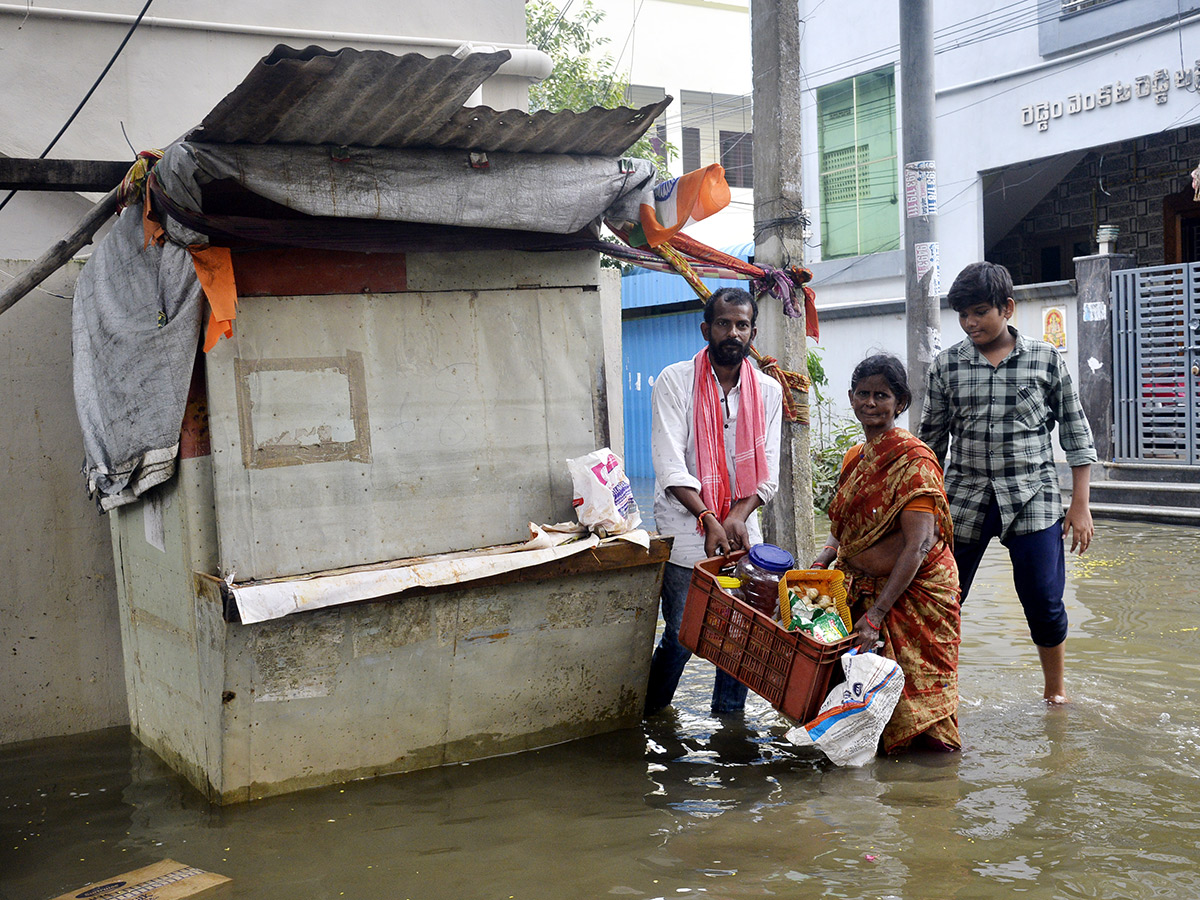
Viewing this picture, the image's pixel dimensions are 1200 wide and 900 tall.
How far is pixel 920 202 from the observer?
678cm

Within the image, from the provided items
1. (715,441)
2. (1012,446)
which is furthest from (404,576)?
(1012,446)

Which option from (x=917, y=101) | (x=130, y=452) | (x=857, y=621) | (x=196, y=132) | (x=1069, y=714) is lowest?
(x=1069, y=714)

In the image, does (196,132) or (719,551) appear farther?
(719,551)

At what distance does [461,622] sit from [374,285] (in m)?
1.33

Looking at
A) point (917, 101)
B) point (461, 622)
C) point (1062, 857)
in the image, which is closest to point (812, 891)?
point (1062, 857)

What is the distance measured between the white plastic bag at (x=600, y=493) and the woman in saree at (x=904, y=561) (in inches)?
36.1

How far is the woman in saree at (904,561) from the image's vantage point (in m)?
3.87

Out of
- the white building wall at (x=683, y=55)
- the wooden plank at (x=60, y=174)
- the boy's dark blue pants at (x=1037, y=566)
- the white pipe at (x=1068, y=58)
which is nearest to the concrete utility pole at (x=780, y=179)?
the boy's dark blue pants at (x=1037, y=566)

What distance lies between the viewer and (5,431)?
459 centimetres

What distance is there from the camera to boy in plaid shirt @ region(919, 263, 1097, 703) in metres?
4.25

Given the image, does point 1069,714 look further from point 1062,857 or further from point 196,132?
point 196,132

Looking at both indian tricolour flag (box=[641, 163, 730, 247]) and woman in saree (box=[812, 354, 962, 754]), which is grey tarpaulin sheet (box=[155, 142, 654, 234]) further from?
woman in saree (box=[812, 354, 962, 754])

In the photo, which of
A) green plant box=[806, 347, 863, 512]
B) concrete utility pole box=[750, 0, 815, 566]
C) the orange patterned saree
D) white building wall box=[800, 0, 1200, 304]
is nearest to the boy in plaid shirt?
the orange patterned saree

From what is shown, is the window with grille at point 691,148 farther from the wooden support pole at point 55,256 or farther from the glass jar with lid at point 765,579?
the glass jar with lid at point 765,579
